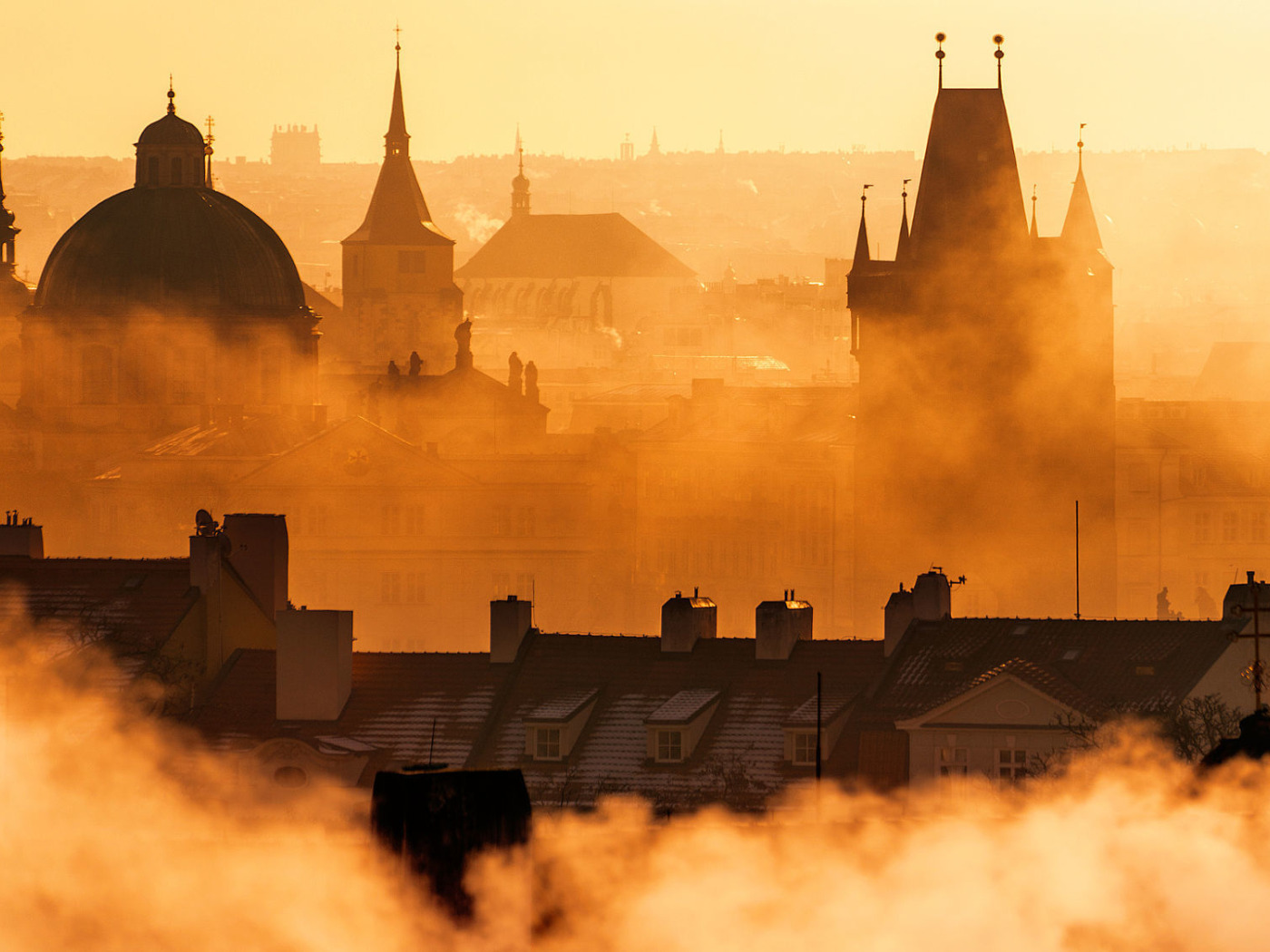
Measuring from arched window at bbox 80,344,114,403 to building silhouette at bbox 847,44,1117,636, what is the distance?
39191mm

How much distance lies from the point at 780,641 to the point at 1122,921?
123 feet

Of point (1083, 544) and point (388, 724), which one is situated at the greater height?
point (1083, 544)

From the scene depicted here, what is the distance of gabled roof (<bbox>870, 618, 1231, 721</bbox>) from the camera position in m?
51.4

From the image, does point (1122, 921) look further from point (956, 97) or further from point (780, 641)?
point (956, 97)

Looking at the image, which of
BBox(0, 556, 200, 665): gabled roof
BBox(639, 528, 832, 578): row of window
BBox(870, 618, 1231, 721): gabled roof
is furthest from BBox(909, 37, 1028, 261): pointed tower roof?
BBox(0, 556, 200, 665): gabled roof

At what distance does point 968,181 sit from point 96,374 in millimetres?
48049

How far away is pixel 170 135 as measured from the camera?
152 metres

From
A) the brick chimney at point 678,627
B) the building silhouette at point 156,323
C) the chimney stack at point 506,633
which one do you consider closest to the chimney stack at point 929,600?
the brick chimney at point 678,627

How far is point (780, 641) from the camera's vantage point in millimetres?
54500

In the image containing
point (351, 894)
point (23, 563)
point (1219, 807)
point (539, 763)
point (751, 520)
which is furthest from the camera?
point (751, 520)

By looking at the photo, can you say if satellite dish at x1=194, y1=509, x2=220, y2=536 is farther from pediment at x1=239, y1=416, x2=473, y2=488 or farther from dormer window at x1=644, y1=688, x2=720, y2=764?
pediment at x1=239, y1=416, x2=473, y2=488

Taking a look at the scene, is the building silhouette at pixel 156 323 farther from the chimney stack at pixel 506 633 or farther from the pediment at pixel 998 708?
the pediment at pixel 998 708

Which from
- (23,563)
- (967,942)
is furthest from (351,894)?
(23,563)

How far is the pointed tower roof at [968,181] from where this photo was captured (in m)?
118
